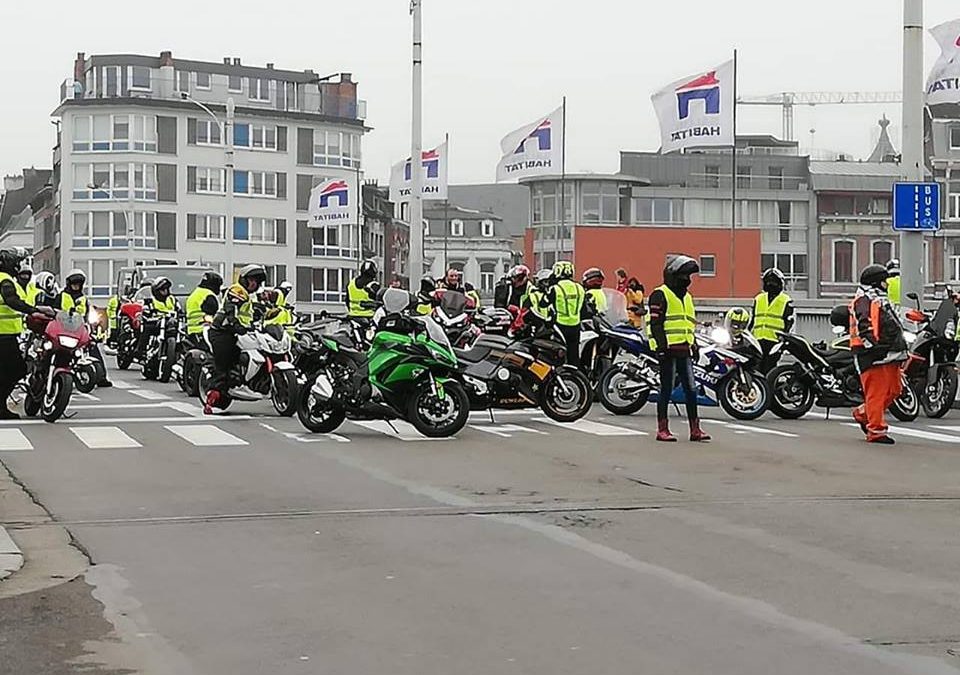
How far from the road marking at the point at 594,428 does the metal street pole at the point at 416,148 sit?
46.4ft

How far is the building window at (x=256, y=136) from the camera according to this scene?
302ft

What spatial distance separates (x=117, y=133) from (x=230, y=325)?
7470 centimetres

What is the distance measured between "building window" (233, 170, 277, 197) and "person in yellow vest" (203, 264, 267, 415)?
73842 mm

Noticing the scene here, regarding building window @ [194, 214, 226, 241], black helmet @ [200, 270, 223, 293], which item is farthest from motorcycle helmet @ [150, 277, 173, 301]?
building window @ [194, 214, 226, 241]

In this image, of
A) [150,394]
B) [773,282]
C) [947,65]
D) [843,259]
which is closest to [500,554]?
[773,282]

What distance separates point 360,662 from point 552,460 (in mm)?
7586

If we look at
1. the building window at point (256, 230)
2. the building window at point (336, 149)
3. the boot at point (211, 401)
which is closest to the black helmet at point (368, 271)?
the boot at point (211, 401)

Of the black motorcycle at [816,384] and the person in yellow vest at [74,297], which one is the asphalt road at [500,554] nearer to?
the black motorcycle at [816,384]

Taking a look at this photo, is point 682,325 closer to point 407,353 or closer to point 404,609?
point 407,353

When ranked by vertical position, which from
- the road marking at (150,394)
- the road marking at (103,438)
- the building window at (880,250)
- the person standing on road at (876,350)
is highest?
the building window at (880,250)

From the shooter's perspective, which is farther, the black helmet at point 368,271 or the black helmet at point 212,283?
the black helmet at point 368,271

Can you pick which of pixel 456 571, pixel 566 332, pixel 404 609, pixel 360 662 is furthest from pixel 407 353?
pixel 360 662

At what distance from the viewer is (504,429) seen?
17016 mm

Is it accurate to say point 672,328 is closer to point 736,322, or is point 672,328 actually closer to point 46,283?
point 736,322
